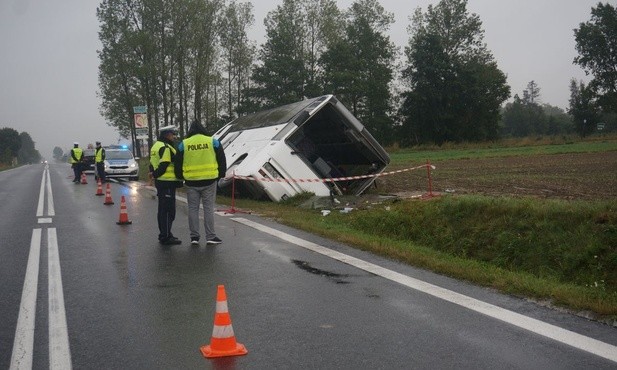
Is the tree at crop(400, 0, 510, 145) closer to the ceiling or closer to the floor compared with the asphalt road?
closer to the ceiling

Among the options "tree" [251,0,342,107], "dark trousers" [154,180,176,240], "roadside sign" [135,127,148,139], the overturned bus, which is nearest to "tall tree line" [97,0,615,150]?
"tree" [251,0,342,107]

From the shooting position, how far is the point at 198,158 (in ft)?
31.2

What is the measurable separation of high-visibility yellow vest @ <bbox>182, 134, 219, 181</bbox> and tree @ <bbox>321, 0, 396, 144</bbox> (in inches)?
2084

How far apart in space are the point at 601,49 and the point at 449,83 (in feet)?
91.2

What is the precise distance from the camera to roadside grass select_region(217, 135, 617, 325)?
6.60 metres

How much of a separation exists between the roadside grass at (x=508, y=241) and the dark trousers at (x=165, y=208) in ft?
8.78

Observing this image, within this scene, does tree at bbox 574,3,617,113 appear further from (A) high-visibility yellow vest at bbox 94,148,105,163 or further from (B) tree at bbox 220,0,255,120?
(A) high-visibility yellow vest at bbox 94,148,105,163

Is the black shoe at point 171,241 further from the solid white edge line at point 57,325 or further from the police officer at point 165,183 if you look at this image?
the solid white edge line at point 57,325

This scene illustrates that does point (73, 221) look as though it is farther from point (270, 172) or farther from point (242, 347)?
point (242, 347)

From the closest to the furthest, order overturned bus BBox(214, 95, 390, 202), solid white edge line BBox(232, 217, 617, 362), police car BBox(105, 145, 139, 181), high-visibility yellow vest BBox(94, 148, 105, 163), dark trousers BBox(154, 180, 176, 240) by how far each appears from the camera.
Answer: solid white edge line BBox(232, 217, 617, 362) < dark trousers BBox(154, 180, 176, 240) < overturned bus BBox(214, 95, 390, 202) < high-visibility yellow vest BBox(94, 148, 105, 163) < police car BBox(105, 145, 139, 181)

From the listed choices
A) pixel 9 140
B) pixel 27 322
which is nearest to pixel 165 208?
pixel 27 322

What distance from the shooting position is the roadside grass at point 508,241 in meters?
6.60

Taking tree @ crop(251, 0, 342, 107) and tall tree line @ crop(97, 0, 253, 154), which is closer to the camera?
tall tree line @ crop(97, 0, 253, 154)

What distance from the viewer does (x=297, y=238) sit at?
10328mm
